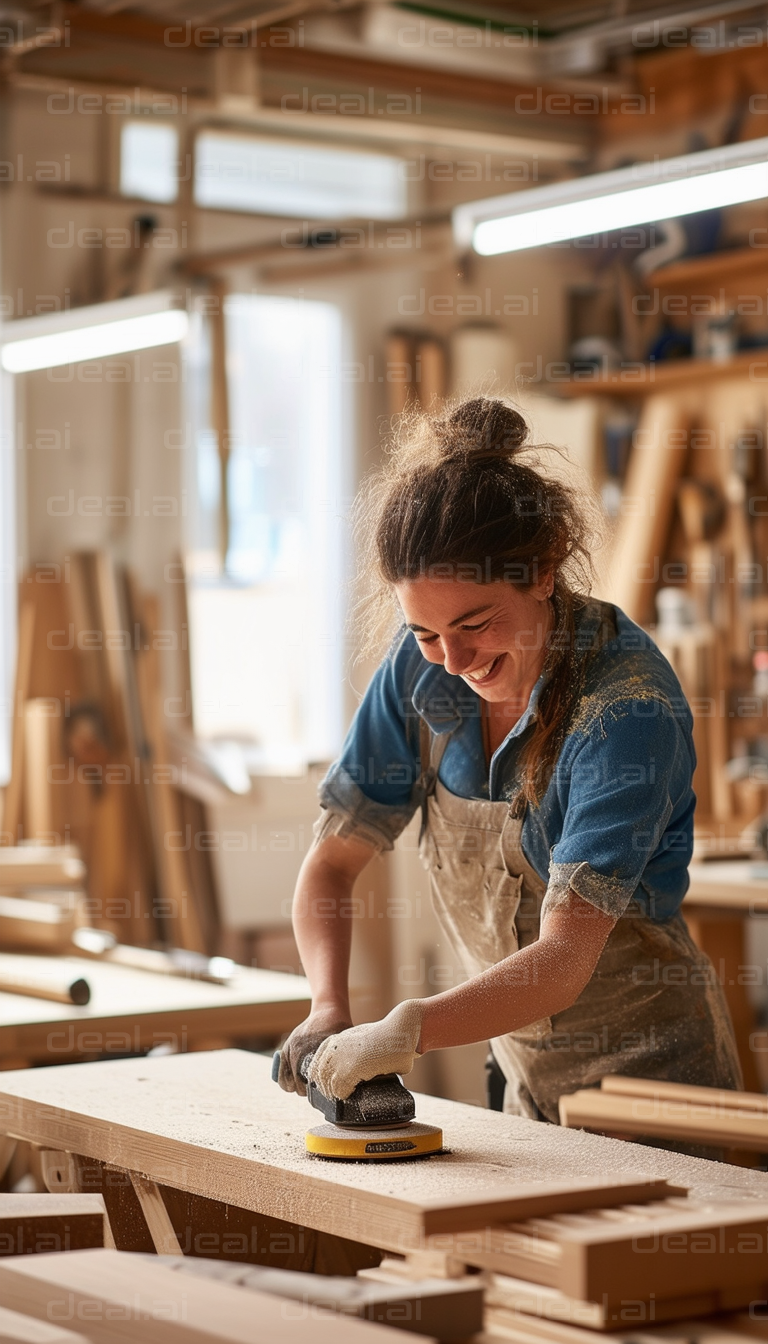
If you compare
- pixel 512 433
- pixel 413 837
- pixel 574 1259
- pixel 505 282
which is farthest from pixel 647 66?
pixel 574 1259

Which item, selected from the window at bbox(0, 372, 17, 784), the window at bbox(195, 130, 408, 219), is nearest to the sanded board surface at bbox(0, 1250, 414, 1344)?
the window at bbox(0, 372, 17, 784)

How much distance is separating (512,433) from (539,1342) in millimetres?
1306

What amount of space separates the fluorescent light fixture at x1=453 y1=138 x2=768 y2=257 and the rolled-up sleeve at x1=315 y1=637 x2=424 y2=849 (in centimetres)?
136

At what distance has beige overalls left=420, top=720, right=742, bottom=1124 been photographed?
8.54ft

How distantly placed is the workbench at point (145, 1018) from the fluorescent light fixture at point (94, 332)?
2.06 m

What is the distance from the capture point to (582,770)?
2363 millimetres

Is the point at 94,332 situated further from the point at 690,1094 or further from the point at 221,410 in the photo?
the point at 690,1094

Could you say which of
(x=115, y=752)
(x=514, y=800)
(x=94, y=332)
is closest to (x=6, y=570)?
(x=115, y=752)

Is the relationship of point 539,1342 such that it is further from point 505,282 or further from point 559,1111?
point 505,282

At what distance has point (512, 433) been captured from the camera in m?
2.53

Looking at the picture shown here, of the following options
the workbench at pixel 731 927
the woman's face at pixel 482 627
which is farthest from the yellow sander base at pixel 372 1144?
the workbench at pixel 731 927

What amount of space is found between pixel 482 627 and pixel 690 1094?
729mm

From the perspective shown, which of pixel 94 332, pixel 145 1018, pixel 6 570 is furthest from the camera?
pixel 6 570

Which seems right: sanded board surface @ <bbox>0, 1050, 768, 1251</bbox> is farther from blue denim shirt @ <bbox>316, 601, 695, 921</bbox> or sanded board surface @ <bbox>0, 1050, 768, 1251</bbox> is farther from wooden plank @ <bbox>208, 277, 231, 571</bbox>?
wooden plank @ <bbox>208, 277, 231, 571</bbox>
